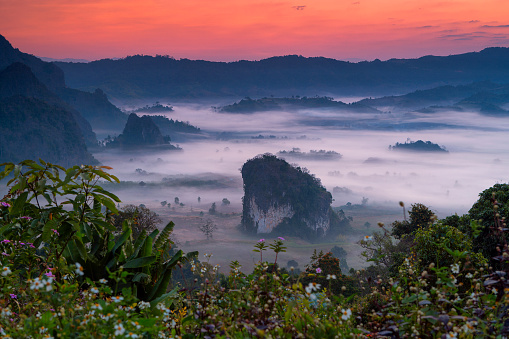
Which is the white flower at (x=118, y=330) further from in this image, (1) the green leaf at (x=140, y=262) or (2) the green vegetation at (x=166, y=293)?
(1) the green leaf at (x=140, y=262)

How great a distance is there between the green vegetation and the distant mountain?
190 m

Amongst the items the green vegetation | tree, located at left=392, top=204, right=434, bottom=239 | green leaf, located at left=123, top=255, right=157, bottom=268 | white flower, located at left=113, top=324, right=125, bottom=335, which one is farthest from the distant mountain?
white flower, located at left=113, top=324, right=125, bottom=335

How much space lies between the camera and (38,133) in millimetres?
184750

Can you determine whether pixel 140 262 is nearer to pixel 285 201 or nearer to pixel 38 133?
pixel 285 201

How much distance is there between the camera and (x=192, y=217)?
148 metres

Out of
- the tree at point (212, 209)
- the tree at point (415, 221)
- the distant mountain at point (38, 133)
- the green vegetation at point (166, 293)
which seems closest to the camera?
the green vegetation at point (166, 293)

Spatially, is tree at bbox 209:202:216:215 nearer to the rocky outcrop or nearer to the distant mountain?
the rocky outcrop

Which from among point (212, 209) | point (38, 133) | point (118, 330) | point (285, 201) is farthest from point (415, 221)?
point (38, 133)

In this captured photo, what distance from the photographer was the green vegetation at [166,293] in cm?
238

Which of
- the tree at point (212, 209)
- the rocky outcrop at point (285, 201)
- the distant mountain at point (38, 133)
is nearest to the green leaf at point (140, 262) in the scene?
the rocky outcrop at point (285, 201)

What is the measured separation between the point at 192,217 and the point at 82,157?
75.6m

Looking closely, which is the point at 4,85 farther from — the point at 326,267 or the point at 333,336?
the point at 333,336

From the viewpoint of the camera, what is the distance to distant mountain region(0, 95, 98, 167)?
178 meters

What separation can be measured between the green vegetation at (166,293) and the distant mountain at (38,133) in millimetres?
189573
